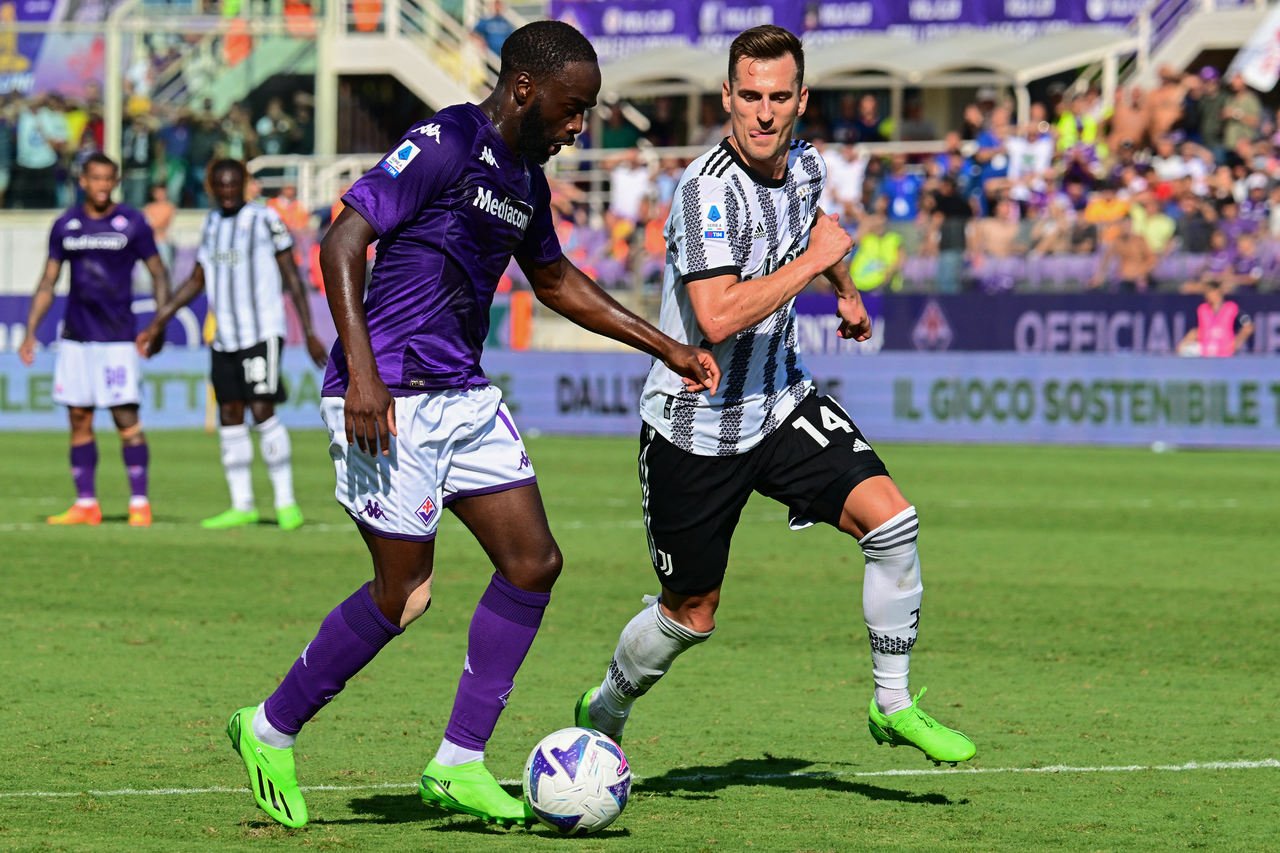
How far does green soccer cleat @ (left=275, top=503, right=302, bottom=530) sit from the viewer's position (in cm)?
1366

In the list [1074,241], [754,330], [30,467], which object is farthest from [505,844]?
[1074,241]

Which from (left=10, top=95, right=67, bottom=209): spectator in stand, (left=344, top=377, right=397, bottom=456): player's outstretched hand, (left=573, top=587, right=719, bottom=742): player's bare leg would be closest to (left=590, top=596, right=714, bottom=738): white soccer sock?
(left=573, top=587, right=719, bottom=742): player's bare leg

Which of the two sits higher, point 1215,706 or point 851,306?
point 851,306

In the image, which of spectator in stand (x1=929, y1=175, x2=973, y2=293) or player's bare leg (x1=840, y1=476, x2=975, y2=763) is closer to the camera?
player's bare leg (x1=840, y1=476, x2=975, y2=763)

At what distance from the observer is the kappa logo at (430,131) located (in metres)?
5.40

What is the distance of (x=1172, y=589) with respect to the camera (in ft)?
36.5

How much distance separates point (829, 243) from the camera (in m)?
5.91

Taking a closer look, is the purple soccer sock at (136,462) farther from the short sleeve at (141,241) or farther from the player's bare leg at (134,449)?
the short sleeve at (141,241)

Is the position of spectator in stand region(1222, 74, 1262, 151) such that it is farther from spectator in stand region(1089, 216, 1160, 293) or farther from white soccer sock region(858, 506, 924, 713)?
white soccer sock region(858, 506, 924, 713)

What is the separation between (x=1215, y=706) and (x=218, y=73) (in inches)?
1080

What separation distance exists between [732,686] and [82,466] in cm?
687

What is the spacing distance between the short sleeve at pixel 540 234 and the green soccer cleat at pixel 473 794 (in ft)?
4.76

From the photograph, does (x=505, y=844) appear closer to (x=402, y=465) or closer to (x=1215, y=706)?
(x=402, y=465)

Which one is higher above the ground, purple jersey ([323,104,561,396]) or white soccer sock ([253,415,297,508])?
purple jersey ([323,104,561,396])
